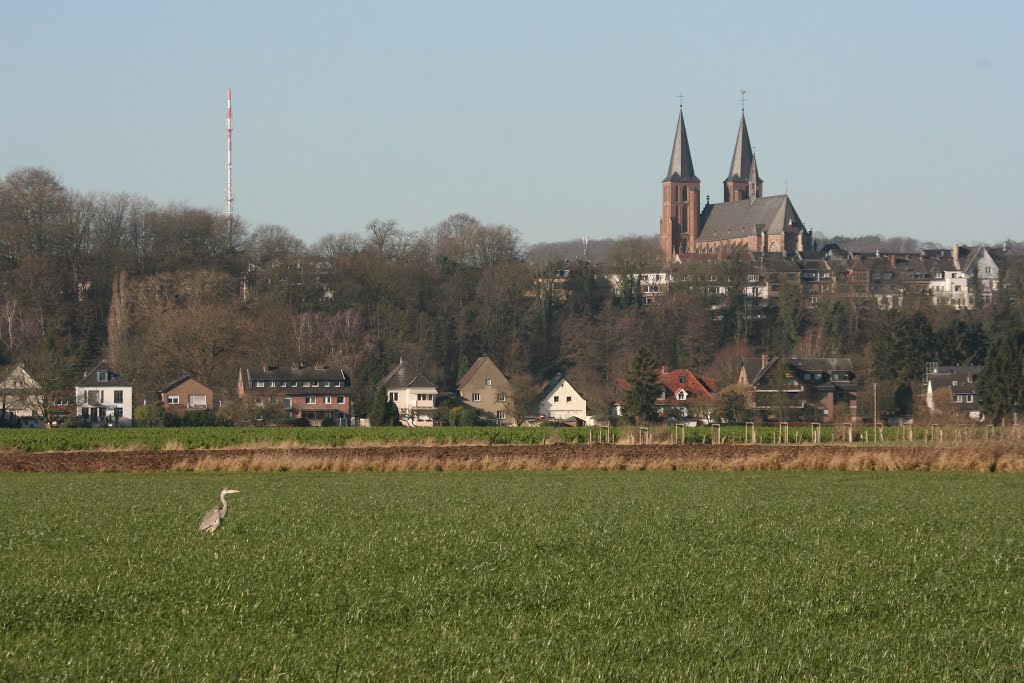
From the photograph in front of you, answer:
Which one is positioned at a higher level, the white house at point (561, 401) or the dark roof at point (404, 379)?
the dark roof at point (404, 379)

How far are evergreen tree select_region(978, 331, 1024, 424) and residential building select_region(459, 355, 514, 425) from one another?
33.6 m

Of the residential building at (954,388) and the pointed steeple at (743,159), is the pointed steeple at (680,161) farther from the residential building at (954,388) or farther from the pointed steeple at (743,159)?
the residential building at (954,388)

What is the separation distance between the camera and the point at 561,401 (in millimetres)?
104938

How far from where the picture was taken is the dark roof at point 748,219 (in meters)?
184

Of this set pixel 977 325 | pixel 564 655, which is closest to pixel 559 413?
pixel 977 325

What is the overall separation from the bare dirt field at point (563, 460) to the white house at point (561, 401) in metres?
58.9

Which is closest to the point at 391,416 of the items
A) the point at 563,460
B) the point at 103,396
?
the point at 103,396

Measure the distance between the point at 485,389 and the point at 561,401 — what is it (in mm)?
5857

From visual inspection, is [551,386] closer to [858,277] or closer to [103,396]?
[103,396]

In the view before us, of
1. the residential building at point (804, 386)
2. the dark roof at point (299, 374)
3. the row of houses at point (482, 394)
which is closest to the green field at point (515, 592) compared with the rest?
the row of houses at point (482, 394)

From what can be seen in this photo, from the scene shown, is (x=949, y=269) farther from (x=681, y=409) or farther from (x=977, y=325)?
(x=681, y=409)

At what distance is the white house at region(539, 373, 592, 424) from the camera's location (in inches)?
4102

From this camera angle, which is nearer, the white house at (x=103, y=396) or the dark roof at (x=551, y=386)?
the white house at (x=103, y=396)

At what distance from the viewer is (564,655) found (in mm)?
12180
